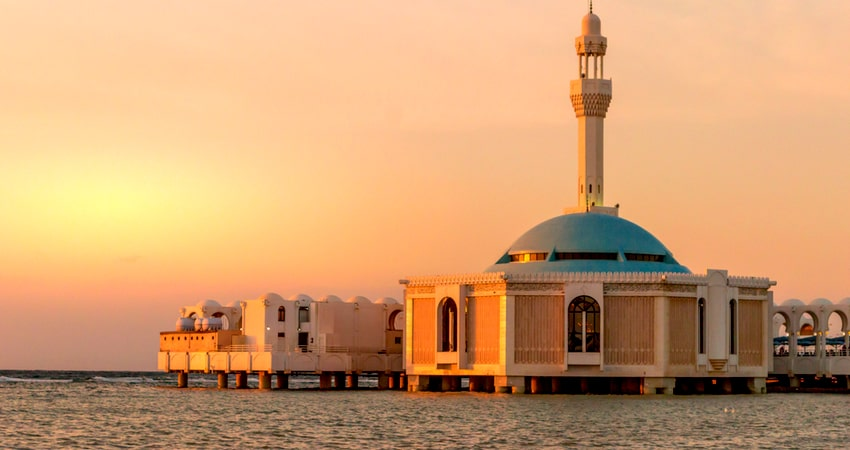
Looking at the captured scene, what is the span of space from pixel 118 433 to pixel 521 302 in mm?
43603

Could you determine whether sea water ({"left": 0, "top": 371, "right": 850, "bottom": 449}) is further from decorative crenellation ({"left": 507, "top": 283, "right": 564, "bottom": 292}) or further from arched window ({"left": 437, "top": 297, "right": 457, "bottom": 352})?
decorative crenellation ({"left": 507, "top": 283, "right": 564, "bottom": 292})

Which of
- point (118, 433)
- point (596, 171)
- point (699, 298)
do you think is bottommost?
point (118, 433)

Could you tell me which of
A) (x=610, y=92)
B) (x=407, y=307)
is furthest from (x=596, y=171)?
(x=407, y=307)

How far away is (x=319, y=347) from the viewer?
5477 inches

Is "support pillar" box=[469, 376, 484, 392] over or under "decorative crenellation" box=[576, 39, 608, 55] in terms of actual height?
under

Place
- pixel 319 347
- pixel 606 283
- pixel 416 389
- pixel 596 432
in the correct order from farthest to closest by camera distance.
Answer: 1. pixel 319 347
2. pixel 416 389
3. pixel 606 283
4. pixel 596 432

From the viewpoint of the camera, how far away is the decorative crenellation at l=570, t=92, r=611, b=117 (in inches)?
5620

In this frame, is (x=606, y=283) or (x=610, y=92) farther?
(x=610, y=92)

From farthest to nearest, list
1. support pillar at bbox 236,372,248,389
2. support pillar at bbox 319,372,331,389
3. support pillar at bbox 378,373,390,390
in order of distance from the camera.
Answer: support pillar at bbox 236,372,248,389 → support pillar at bbox 378,373,390,390 → support pillar at bbox 319,372,331,389

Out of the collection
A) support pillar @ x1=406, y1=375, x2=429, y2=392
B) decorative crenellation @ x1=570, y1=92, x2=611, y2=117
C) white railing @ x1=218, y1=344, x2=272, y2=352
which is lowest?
support pillar @ x1=406, y1=375, x2=429, y2=392

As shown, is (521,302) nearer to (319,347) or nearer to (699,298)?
(699,298)

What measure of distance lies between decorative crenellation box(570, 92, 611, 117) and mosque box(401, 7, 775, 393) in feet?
48.5

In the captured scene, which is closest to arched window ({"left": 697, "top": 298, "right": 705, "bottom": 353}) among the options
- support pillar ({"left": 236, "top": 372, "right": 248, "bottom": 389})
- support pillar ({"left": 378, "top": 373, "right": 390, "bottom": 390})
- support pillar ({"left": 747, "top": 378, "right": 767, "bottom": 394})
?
support pillar ({"left": 747, "top": 378, "right": 767, "bottom": 394})

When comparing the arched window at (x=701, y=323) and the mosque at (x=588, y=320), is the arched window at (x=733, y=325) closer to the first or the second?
the mosque at (x=588, y=320)
